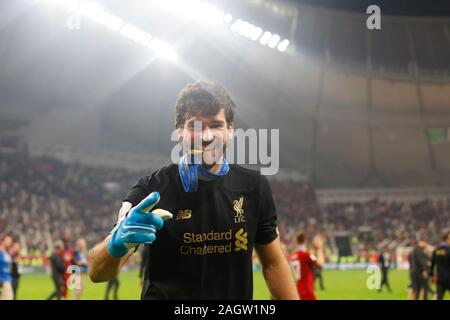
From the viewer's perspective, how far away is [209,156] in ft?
8.64

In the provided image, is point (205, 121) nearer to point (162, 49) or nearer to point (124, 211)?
point (124, 211)

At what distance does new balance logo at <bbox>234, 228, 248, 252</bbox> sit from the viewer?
8.95 ft

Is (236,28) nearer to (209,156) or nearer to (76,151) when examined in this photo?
(76,151)

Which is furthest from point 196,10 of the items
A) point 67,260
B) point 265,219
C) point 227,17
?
point 265,219

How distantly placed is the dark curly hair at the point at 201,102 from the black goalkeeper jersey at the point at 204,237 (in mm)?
300

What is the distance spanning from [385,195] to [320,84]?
10.1m

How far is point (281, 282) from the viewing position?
284 cm

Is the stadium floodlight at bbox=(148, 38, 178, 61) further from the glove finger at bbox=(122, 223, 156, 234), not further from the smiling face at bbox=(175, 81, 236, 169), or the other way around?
the glove finger at bbox=(122, 223, 156, 234)

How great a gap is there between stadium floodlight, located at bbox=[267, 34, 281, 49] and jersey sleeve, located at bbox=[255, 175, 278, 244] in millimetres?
37737

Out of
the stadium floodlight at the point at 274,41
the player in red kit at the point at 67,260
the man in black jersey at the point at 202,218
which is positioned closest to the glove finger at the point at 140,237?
the man in black jersey at the point at 202,218

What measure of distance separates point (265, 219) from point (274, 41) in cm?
3815

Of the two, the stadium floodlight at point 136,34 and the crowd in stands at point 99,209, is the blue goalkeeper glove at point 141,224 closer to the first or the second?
the crowd in stands at point 99,209

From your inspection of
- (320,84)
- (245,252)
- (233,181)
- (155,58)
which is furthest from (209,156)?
(320,84)

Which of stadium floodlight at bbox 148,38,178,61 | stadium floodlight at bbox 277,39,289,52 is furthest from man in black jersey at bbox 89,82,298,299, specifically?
stadium floodlight at bbox 277,39,289,52
